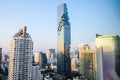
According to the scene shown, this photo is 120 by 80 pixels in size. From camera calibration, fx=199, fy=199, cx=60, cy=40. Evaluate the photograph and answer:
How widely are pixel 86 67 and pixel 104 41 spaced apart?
134 inches

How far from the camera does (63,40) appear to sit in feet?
28.5

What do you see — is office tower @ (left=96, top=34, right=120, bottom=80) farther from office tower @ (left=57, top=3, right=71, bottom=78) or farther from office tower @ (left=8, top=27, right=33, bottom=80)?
office tower @ (left=57, top=3, right=71, bottom=78)

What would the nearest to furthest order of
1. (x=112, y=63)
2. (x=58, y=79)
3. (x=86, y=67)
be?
(x=112, y=63), (x=58, y=79), (x=86, y=67)

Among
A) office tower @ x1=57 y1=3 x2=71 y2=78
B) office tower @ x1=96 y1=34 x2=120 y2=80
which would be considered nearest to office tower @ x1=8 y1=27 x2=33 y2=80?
office tower @ x1=96 y1=34 x2=120 y2=80

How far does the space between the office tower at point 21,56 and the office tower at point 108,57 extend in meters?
1.45

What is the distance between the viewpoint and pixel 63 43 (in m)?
8.61

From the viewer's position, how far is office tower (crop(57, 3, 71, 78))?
7617 millimetres

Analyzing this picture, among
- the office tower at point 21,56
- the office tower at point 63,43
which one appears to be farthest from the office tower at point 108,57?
the office tower at point 63,43

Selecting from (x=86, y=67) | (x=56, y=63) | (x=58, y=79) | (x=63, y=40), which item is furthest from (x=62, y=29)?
(x=58, y=79)

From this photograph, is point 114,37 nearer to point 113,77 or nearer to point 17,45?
point 113,77

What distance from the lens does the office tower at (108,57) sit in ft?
8.24

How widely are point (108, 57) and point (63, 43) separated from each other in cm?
595

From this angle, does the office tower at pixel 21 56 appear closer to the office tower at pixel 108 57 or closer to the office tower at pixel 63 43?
the office tower at pixel 108 57

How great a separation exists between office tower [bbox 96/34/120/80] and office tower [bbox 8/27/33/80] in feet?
4.76
